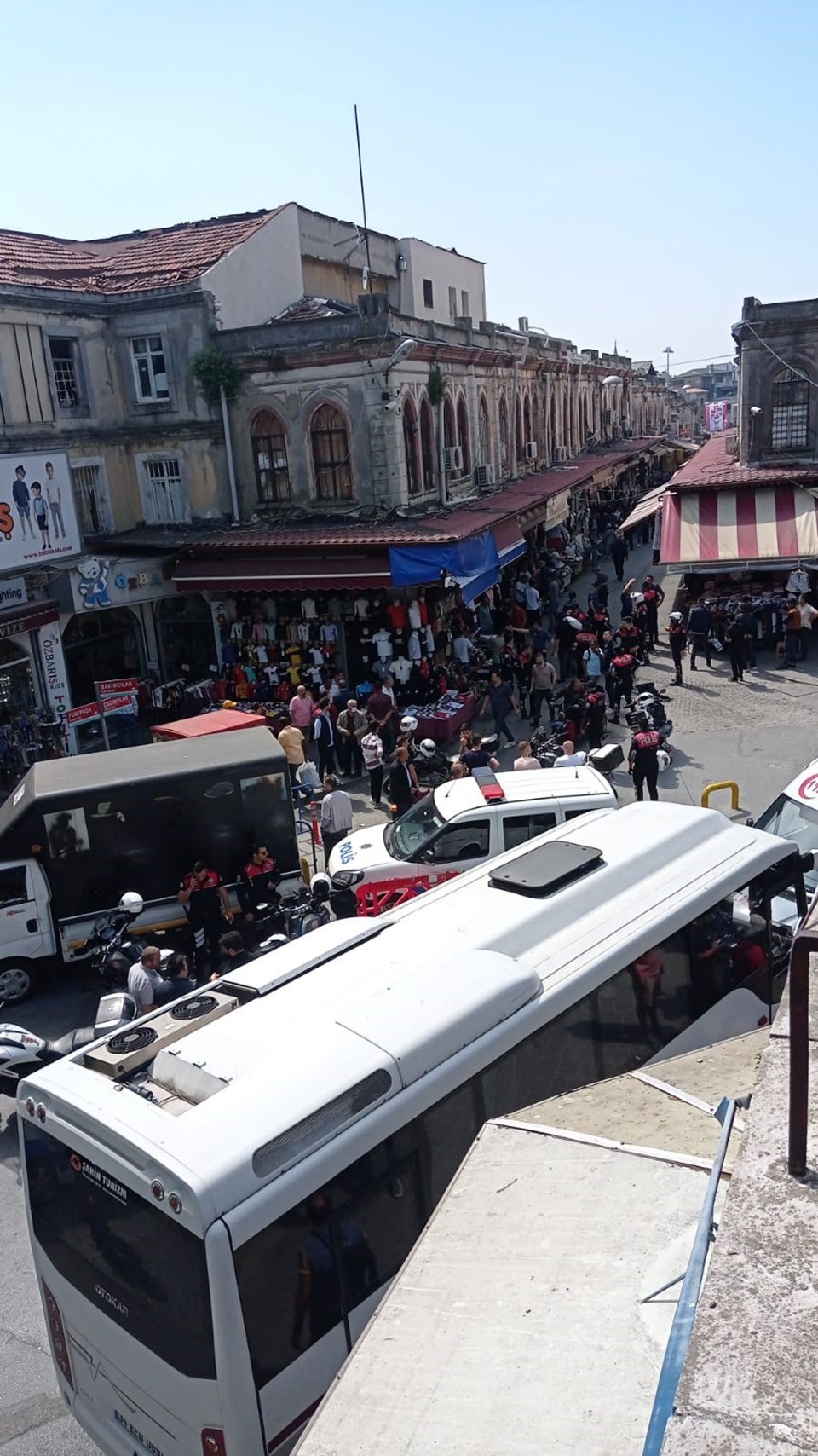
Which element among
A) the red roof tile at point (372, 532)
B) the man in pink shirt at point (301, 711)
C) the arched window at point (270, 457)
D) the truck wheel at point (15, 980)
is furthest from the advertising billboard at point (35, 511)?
the truck wheel at point (15, 980)

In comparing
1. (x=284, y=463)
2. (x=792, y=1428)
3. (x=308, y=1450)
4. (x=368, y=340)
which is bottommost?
(x=308, y=1450)

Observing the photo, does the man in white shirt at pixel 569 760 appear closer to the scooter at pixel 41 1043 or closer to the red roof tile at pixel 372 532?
the scooter at pixel 41 1043

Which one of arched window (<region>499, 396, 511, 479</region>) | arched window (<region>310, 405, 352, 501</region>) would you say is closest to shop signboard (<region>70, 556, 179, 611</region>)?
arched window (<region>310, 405, 352, 501</region>)

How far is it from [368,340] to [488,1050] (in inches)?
718

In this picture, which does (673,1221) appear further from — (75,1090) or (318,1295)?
(75,1090)

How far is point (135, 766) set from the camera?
40.9 ft

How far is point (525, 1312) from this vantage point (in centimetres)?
338

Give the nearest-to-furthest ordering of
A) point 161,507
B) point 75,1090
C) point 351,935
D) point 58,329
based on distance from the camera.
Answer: point 75,1090
point 351,935
point 58,329
point 161,507

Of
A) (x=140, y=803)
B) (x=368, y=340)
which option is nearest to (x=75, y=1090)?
(x=140, y=803)

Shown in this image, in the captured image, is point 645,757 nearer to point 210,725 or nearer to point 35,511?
point 210,725

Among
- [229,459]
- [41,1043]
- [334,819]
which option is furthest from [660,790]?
[229,459]

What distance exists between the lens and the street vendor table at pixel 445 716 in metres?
19.4

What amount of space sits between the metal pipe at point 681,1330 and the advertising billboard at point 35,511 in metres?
18.2

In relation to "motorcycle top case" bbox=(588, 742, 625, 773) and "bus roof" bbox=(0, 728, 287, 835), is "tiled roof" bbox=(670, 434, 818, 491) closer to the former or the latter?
"motorcycle top case" bbox=(588, 742, 625, 773)
